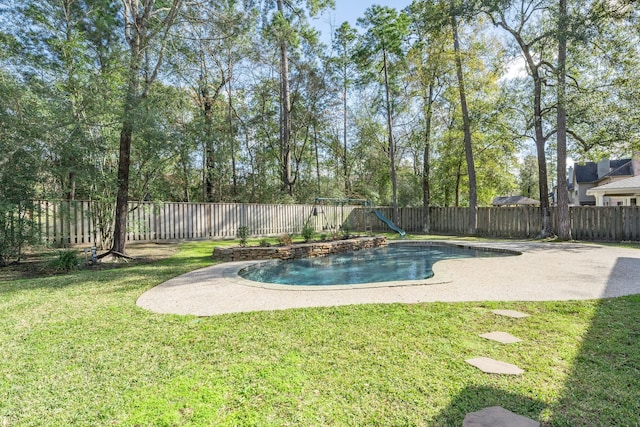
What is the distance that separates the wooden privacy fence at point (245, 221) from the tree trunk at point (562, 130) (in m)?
1.09

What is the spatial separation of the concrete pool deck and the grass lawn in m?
Answer: 0.33

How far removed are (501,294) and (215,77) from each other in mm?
15908

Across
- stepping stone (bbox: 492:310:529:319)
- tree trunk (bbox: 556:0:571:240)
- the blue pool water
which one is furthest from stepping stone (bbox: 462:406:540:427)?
tree trunk (bbox: 556:0:571:240)

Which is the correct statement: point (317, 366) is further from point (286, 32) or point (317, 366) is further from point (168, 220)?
point (286, 32)

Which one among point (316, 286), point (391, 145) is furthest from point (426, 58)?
point (316, 286)

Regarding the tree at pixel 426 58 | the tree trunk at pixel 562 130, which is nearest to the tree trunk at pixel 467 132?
the tree at pixel 426 58

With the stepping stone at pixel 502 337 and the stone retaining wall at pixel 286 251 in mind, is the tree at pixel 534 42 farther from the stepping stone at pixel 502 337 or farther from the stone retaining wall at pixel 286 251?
the stepping stone at pixel 502 337

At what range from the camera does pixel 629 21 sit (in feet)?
29.3

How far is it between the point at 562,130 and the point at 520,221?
12.8ft

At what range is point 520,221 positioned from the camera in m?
12.7

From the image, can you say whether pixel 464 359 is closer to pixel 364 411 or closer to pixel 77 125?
pixel 364 411

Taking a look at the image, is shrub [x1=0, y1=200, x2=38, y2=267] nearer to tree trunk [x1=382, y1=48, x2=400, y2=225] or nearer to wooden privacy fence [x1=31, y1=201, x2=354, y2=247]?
wooden privacy fence [x1=31, y1=201, x2=354, y2=247]

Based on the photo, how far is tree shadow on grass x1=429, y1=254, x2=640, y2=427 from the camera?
5.31 feet

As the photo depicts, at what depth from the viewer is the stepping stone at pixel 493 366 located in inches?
81.4
